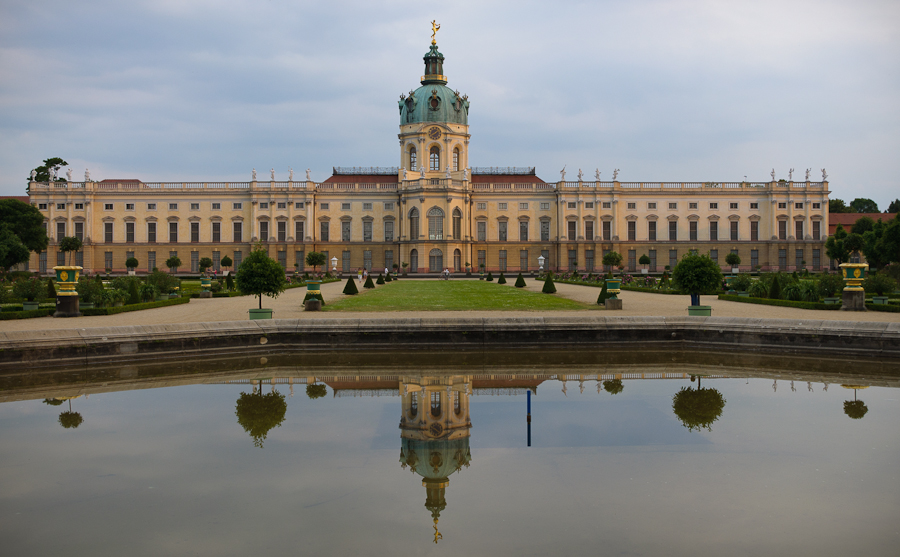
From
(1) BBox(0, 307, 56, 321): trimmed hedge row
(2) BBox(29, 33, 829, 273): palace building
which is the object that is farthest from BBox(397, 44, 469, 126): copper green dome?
(1) BBox(0, 307, 56, 321): trimmed hedge row

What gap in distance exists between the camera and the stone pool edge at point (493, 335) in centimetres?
1355

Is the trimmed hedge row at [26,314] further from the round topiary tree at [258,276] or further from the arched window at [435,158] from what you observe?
the arched window at [435,158]

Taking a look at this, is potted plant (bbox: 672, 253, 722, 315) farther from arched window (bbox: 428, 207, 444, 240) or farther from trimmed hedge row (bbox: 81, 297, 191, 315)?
arched window (bbox: 428, 207, 444, 240)

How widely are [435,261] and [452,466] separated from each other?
49618 mm

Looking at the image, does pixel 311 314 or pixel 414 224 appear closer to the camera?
pixel 311 314

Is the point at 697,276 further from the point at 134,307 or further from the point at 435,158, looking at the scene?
the point at 435,158

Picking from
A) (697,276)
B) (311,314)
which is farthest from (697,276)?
(311,314)

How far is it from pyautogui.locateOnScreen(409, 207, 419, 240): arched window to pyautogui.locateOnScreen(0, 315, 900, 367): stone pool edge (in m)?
41.9

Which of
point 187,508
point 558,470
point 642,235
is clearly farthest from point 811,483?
point 642,235

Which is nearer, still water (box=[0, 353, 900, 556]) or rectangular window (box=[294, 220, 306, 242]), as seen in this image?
still water (box=[0, 353, 900, 556])

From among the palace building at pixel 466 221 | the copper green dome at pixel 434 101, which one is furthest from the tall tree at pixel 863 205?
the copper green dome at pixel 434 101

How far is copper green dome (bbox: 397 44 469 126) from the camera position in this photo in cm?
6134

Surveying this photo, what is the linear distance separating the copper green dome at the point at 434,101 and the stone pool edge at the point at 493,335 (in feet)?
160

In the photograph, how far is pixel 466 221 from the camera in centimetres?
5822
